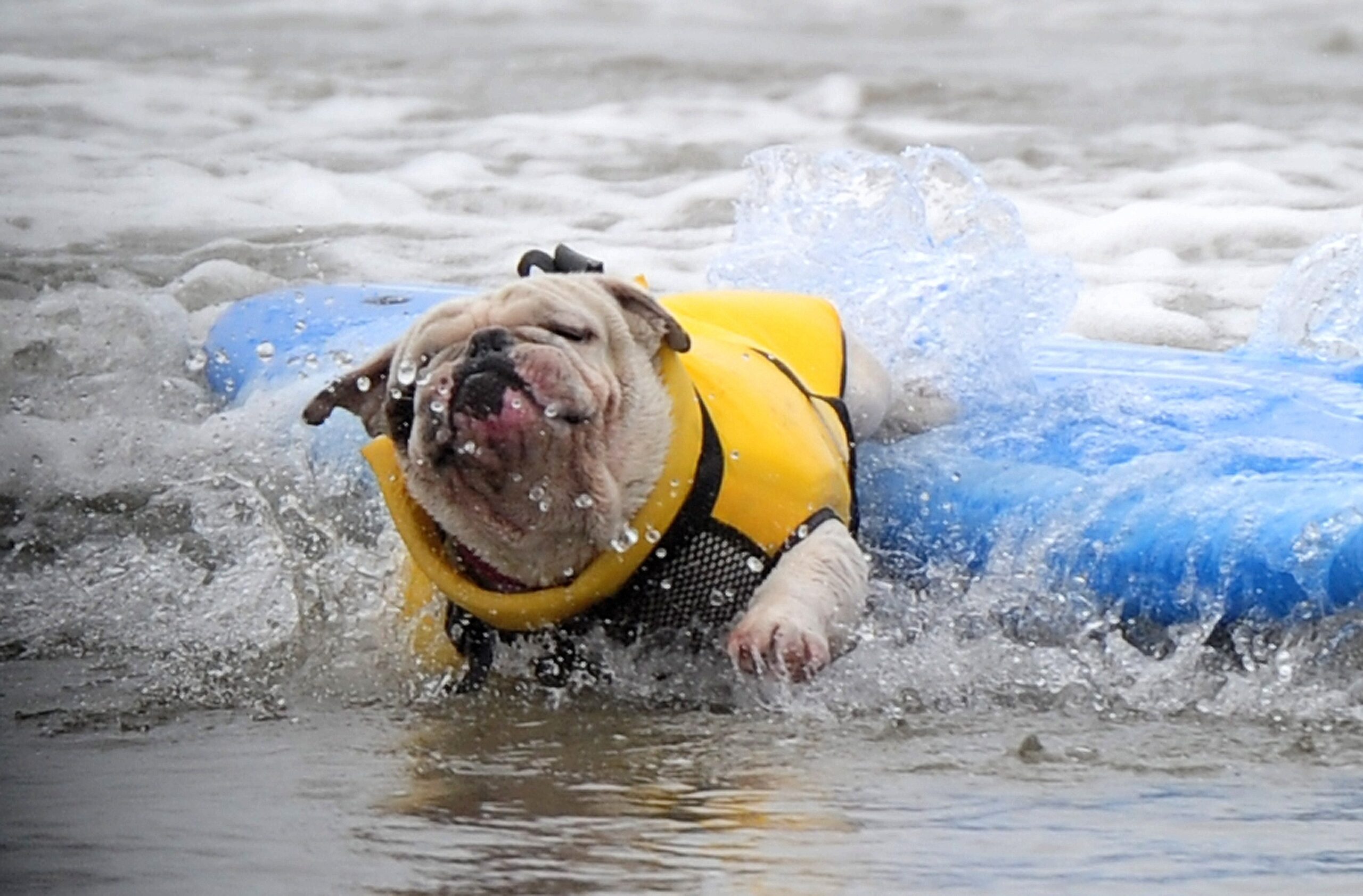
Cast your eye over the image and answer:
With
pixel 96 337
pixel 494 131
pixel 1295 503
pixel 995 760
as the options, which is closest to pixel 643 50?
pixel 494 131

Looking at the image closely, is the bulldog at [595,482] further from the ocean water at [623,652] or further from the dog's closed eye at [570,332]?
the ocean water at [623,652]

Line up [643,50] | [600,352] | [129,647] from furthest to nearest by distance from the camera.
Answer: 1. [643,50]
2. [129,647]
3. [600,352]

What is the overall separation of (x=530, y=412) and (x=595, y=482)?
7.5 inches

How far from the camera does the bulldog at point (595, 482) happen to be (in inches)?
141

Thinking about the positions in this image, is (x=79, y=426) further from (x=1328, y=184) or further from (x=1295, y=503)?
(x=1328, y=184)

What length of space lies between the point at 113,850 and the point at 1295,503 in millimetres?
2406

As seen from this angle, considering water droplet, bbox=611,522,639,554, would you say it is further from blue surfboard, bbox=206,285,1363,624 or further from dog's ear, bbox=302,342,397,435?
blue surfboard, bbox=206,285,1363,624

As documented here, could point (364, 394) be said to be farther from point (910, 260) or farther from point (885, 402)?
point (910, 260)

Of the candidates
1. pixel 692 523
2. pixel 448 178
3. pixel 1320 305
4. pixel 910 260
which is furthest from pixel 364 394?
pixel 448 178

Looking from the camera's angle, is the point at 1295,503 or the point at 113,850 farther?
the point at 1295,503

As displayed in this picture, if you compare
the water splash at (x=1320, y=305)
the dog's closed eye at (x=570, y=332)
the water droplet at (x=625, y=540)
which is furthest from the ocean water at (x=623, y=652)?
the dog's closed eye at (x=570, y=332)

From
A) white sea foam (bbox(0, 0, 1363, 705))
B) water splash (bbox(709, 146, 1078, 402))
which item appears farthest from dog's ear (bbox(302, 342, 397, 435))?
water splash (bbox(709, 146, 1078, 402))

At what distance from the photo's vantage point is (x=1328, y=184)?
396 inches

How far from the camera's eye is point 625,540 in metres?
3.74
